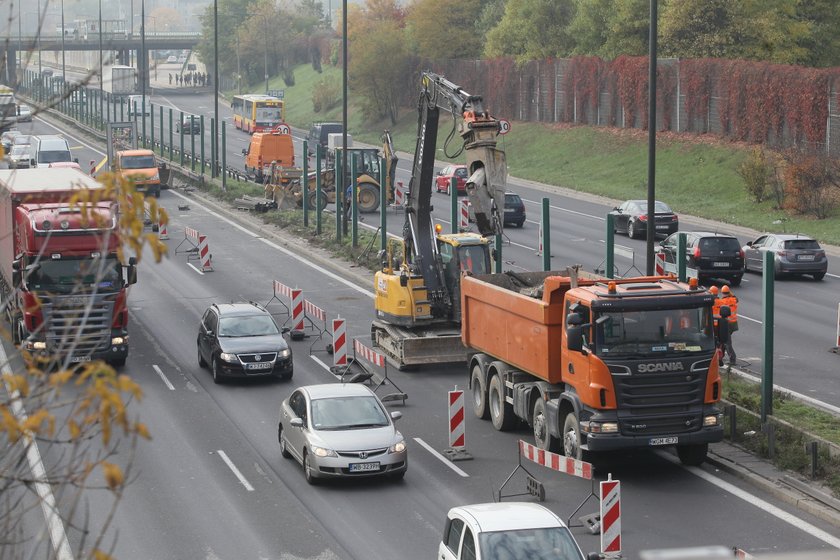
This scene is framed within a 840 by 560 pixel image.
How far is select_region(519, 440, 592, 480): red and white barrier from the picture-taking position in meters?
19.6

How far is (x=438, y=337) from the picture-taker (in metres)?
30.6

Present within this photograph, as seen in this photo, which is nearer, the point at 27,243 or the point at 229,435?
the point at 229,435

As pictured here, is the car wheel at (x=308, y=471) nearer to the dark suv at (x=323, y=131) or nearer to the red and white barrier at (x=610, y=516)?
the red and white barrier at (x=610, y=516)

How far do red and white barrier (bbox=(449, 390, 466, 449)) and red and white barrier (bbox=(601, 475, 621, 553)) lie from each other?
5332 mm

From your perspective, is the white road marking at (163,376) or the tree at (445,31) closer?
the white road marking at (163,376)

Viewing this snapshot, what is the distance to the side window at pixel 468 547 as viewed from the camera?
15.2 meters

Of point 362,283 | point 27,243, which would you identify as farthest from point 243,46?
point 27,243

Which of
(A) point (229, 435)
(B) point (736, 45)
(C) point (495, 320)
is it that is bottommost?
(A) point (229, 435)

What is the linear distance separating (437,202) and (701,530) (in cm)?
4718

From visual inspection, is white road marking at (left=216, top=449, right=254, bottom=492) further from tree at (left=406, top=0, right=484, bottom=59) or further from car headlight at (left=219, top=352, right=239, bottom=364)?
tree at (left=406, top=0, right=484, bottom=59)

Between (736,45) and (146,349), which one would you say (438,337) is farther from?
(736,45)

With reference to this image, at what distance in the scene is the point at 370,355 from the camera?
29734 millimetres

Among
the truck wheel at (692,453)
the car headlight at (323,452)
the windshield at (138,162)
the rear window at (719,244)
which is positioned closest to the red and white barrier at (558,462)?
the truck wheel at (692,453)

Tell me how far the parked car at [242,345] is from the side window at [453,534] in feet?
45.0
